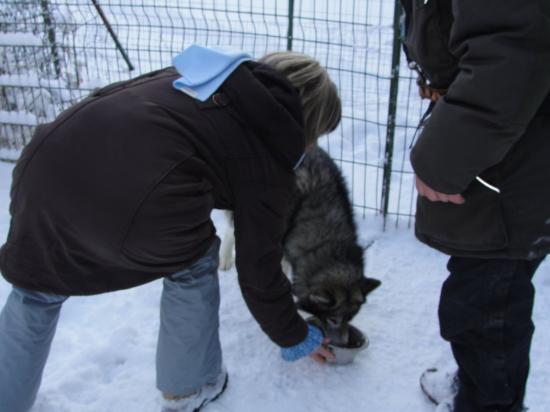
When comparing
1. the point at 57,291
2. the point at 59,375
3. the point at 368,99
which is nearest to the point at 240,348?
the point at 59,375

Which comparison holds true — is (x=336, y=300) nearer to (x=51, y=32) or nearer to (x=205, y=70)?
(x=205, y=70)

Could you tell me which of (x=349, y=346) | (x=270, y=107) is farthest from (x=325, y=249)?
(x=270, y=107)

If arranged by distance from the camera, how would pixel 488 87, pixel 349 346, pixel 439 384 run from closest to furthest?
pixel 488 87 → pixel 439 384 → pixel 349 346

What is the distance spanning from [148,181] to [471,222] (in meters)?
1.05

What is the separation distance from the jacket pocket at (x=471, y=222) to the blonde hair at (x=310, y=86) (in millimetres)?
558

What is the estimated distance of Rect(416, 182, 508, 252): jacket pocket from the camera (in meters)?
1.73

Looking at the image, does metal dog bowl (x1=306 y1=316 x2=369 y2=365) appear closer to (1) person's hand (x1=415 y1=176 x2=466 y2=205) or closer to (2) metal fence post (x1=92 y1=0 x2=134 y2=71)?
(1) person's hand (x1=415 y1=176 x2=466 y2=205)

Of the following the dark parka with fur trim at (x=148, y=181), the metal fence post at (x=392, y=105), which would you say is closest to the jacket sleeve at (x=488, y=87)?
the dark parka with fur trim at (x=148, y=181)

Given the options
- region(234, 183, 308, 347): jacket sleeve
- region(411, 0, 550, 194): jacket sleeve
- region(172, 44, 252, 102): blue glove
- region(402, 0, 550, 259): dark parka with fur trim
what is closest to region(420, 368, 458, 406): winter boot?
region(234, 183, 308, 347): jacket sleeve

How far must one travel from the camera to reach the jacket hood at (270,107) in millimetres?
1888

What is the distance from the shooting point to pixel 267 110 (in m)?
1.88

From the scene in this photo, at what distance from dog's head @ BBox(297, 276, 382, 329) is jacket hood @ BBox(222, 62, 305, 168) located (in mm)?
1138

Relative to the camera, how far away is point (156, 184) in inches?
72.1

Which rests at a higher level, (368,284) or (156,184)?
(156,184)
